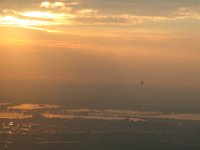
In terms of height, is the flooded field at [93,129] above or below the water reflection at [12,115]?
below

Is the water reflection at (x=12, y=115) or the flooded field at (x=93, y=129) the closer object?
the flooded field at (x=93, y=129)

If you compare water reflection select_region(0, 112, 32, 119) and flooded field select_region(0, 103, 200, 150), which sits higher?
water reflection select_region(0, 112, 32, 119)

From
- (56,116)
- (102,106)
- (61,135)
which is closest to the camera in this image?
(61,135)

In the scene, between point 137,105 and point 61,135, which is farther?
point 137,105

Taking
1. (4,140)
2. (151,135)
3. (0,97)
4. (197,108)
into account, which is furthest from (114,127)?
(0,97)

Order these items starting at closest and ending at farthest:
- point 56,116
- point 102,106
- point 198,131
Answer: point 198,131
point 56,116
point 102,106

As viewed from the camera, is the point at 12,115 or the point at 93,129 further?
the point at 12,115

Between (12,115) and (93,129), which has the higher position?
(12,115)

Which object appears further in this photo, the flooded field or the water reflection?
the water reflection

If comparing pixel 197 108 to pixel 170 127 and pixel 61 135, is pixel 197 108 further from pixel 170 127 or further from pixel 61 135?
pixel 61 135
